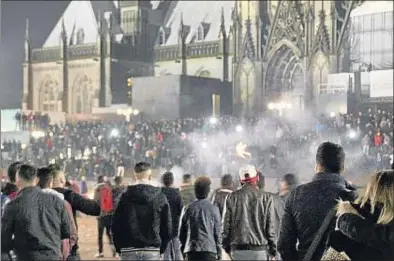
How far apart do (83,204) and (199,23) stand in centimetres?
5880

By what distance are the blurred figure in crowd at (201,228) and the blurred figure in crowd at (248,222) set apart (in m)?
0.59

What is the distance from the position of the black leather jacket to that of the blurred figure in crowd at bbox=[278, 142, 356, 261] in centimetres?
229

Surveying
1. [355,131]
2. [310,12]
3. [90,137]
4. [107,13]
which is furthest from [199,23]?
[355,131]

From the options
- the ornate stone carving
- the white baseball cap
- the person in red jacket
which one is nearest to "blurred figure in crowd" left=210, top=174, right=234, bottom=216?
the white baseball cap

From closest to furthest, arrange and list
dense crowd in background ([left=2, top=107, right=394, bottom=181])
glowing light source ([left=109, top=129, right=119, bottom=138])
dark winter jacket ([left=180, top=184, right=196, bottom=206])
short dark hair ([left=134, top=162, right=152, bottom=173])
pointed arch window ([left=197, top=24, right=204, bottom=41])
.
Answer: short dark hair ([left=134, top=162, right=152, bottom=173]) → dark winter jacket ([left=180, top=184, right=196, bottom=206]) → dense crowd in background ([left=2, top=107, right=394, bottom=181]) → glowing light source ([left=109, top=129, right=119, bottom=138]) → pointed arch window ([left=197, top=24, right=204, bottom=41])

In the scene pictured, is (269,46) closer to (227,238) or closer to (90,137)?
(90,137)

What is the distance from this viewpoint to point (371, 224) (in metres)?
3.66

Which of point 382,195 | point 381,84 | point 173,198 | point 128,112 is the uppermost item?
point 381,84

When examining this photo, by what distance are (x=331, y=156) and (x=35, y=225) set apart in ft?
8.45

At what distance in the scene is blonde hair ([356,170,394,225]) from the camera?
12.0ft

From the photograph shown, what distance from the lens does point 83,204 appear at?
6.93m

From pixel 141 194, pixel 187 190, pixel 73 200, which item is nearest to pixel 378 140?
pixel 187 190

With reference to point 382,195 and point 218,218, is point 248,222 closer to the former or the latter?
point 218,218

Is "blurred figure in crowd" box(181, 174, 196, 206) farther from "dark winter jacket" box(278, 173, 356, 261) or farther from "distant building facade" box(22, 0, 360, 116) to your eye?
"distant building facade" box(22, 0, 360, 116)
